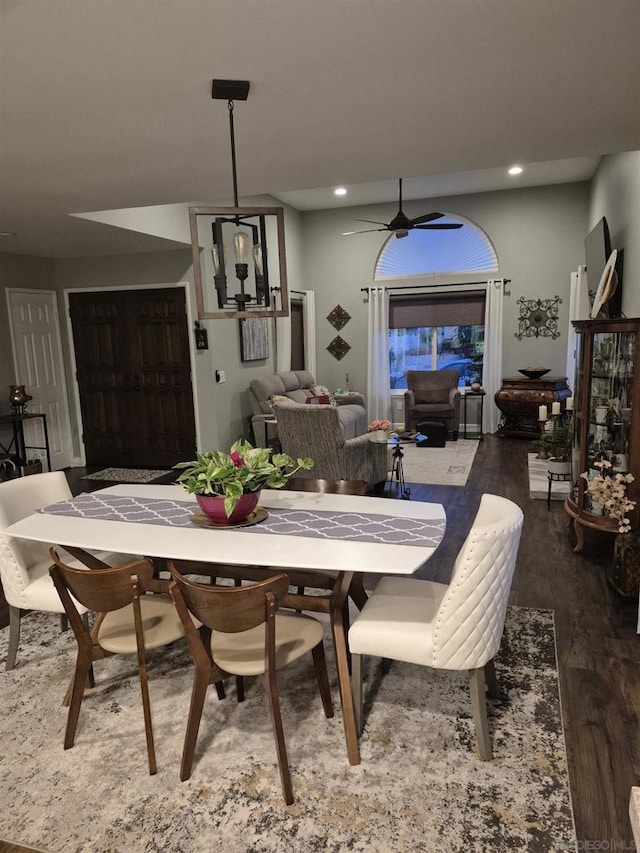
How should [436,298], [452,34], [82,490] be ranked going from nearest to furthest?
1. [452,34]
2. [82,490]
3. [436,298]

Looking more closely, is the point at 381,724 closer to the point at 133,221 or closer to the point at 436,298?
the point at 133,221

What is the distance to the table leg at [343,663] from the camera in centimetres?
200

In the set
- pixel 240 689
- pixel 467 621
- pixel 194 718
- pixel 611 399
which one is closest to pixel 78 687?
pixel 194 718

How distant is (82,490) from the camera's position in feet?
18.7

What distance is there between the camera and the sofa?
22.4 ft

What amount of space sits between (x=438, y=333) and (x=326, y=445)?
4.60 metres

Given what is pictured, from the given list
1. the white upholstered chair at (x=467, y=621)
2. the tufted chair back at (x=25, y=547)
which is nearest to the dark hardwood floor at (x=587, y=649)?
the white upholstered chair at (x=467, y=621)

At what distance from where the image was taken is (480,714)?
197 centimetres

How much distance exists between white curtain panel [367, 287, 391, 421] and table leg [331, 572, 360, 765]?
6764 mm

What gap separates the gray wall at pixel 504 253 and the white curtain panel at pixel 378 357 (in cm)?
19

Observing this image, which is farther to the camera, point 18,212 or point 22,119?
point 18,212

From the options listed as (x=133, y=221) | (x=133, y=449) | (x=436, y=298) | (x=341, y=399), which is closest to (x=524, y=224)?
(x=436, y=298)

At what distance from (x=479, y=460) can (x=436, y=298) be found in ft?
10.0

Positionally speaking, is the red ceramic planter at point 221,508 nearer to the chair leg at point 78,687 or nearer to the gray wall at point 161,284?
the chair leg at point 78,687
